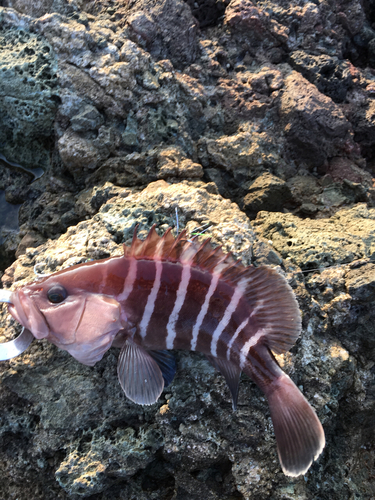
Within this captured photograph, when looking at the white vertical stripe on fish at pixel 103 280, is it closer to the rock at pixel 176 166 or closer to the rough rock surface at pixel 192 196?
the rough rock surface at pixel 192 196

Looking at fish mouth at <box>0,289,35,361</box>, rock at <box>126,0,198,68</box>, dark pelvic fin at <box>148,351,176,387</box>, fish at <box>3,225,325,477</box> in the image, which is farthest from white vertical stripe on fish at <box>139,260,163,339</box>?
rock at <box>126,0,198,68</box>

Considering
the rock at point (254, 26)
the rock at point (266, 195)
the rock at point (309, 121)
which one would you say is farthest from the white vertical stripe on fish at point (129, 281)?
the rock at point (254, 26)

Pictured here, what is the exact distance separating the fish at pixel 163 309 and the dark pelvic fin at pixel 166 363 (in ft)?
0.32

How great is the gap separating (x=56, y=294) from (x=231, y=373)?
36.3 inches

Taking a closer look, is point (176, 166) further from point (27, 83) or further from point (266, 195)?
point (27, 83)

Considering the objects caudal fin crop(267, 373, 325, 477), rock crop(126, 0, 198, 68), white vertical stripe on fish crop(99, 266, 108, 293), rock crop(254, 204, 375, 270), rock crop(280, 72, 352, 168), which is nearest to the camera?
caudal fin crop(267, 373, 325, 477)

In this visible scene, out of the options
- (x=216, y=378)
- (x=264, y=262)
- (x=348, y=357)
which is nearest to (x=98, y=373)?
(x=216, y=378)

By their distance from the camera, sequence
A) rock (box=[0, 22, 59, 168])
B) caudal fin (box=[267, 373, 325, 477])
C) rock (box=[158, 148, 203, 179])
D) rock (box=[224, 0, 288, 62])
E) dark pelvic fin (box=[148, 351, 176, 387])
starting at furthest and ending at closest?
rock (box=[224, 0, 288, 62]), rock (box=[0, 22, 59, 168]), rock (box=[158, 148, 203, 179]), dark pelvic fin (box=[148, 351, 176, 387]), caudal fin (box=[267, 373, 325, 477])

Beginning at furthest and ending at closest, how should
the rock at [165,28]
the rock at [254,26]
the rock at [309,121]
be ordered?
the rock at [254,26] < the rock at [309,121] < the rock at [165,28]

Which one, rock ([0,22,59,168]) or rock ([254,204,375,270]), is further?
rock ([0,22,59,168])

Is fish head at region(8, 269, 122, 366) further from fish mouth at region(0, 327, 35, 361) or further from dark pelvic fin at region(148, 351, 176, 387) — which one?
dark pelvic fin at region(148, 351, 176, 387)

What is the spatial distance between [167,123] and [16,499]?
2731 mm

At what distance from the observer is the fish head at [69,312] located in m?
1.62

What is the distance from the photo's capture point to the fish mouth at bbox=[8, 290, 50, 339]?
1.62 metres
